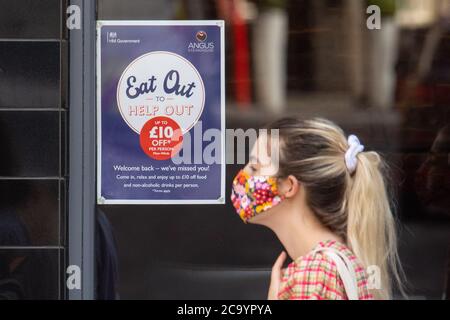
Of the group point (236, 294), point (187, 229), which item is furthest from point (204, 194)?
point (236, 294)

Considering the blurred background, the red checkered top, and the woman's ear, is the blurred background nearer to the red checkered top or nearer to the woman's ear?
the red checkered top

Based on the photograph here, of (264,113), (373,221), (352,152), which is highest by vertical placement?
(264,113)

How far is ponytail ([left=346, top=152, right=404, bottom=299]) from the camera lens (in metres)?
5.10

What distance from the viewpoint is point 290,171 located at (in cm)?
509

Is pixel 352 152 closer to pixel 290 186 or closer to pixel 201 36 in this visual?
pixel 290 186

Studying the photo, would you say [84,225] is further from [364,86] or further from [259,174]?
[364,86]

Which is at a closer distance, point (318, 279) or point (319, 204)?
point (318, 279)

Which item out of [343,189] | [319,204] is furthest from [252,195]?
[343,189]

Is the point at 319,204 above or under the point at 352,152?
under

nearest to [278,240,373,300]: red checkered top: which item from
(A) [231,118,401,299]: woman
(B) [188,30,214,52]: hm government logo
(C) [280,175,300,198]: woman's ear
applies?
(A) [231,118,401,299]: woman

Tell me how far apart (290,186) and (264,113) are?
0.37 m

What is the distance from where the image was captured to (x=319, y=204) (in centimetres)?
511

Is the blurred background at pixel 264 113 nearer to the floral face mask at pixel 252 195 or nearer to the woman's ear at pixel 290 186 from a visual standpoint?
the floral face mask at pixel 252 195

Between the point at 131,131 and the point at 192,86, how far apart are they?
1.18 feet
